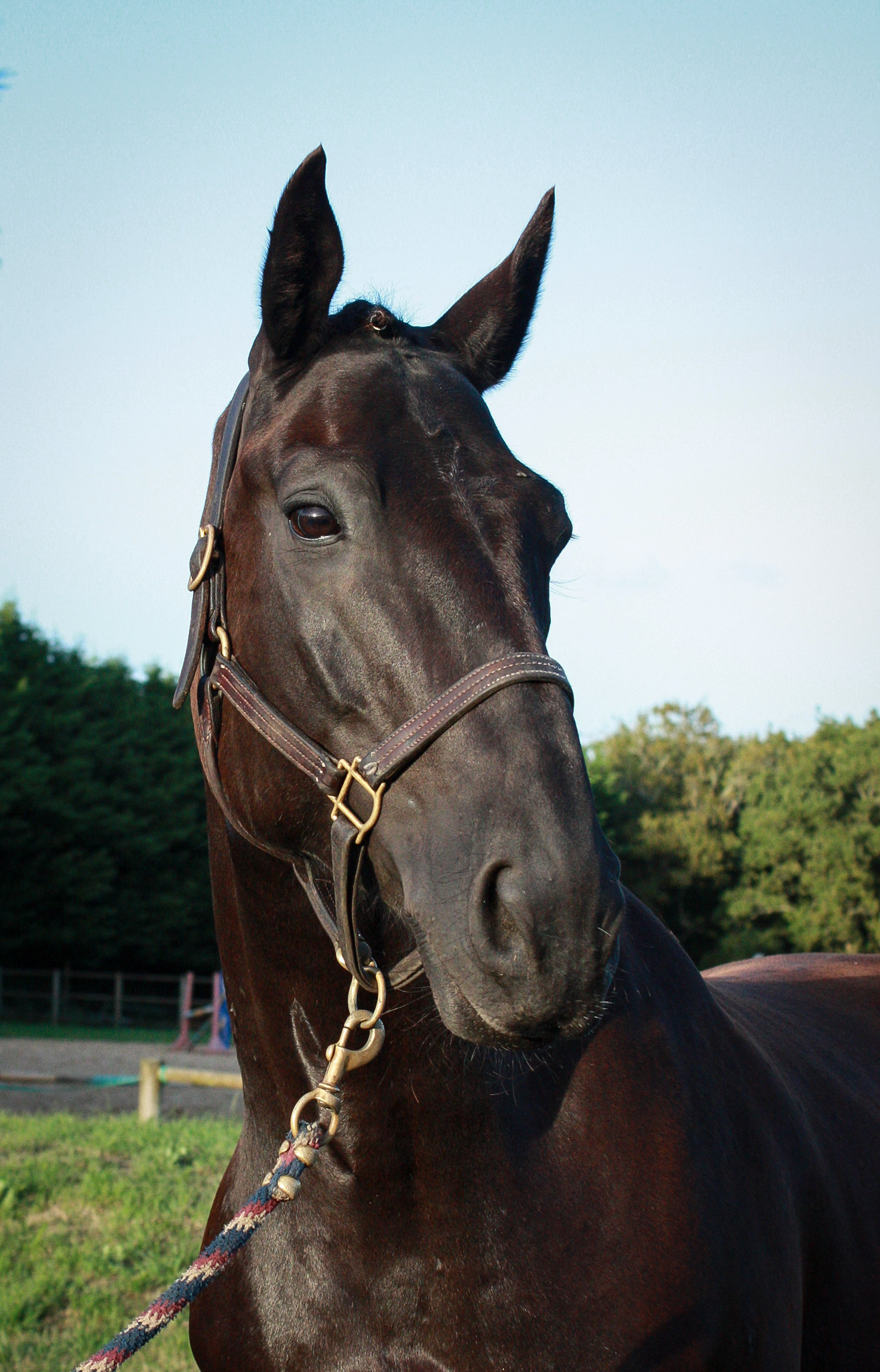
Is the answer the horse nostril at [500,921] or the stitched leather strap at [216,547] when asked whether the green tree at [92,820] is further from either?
the horse nostril at [500,921]

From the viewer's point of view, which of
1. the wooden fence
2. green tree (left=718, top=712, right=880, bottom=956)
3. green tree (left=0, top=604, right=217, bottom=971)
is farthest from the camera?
green tree (left=718, top=712, right=880, bottom=956)

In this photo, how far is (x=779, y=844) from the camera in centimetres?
4350

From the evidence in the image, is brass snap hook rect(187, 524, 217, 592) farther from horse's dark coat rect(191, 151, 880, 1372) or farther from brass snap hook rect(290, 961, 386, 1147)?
brass snap hook rect(290, 961, 386, 1147)

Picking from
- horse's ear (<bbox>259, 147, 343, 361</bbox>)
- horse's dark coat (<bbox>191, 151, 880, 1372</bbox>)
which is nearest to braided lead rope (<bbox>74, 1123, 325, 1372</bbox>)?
horse's dark coat (<bbox>191, 151, 880, 1372</bbox>)

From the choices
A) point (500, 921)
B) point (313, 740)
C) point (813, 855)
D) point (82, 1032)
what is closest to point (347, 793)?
point (313, 740)

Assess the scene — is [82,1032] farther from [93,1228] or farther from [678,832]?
[678,832]

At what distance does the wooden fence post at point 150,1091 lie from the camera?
388 inches

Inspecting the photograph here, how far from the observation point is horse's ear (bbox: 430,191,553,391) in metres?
2.62

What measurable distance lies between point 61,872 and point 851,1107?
3170cm

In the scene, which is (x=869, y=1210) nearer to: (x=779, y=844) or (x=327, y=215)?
(x=327, y=215)

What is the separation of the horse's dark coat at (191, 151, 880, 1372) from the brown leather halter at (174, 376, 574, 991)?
0.04m

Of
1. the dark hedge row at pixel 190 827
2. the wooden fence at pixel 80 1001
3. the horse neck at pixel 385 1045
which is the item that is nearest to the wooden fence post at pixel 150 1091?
the horse neck at pixel 385 1045

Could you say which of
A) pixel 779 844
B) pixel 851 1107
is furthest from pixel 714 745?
pixel 851 1107

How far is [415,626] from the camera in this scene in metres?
1.92
